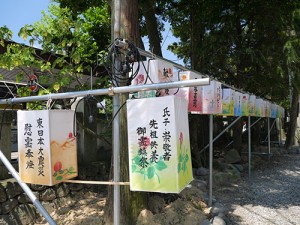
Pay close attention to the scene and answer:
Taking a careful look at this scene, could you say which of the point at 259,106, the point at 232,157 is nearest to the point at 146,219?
the point at 259,106

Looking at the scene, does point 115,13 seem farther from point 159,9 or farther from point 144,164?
point 159,9

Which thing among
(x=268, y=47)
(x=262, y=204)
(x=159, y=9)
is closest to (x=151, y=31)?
(x=159, y=9)

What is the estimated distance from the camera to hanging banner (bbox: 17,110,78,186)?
3.42 m

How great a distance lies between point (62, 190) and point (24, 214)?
89 centimetres

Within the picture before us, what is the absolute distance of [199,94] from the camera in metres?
5.83

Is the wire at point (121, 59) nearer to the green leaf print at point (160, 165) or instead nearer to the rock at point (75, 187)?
the green leaf print at point (160, 165)

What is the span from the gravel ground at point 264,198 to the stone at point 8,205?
150 inches

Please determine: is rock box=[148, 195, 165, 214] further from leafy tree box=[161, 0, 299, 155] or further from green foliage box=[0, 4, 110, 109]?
leafy tree box=[161, 0, 299, 155]

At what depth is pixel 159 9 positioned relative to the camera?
11781 mm

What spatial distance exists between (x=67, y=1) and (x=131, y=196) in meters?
7.56

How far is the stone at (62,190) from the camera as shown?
5991mm

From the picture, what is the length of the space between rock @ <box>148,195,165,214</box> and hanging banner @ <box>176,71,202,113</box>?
1727 millimetres

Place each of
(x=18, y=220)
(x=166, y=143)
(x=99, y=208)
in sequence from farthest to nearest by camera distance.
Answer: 1. (x=99, y=208)
2. (x=18, y=220)
3. (x=166, y=143)

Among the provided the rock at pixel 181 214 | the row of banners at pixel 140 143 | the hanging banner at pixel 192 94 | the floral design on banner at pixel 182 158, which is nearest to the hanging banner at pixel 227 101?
the hanging banner at pixel 192 94
